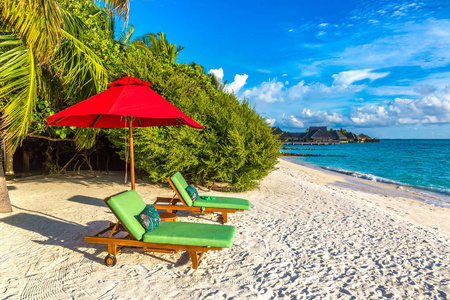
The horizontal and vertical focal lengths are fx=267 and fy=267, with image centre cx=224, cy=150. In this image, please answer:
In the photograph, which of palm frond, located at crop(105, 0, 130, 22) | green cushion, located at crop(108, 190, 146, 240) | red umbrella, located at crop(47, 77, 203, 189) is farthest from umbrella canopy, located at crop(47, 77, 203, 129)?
palm frond, located at crop(105, 0, 130, 22)

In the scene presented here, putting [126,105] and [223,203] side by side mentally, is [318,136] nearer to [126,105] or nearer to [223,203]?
[223,203]

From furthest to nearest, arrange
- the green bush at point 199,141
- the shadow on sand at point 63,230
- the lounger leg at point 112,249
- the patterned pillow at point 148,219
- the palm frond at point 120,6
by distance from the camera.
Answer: the green bush at point 199,141, the palm frond at point 120,6, the shadow on sand at point 63,230, the patterned pillow at point 148,219, the lounger leg at point 112,249

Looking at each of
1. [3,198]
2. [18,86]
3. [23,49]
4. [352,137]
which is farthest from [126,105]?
[352,137]

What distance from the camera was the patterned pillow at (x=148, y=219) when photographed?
3.79m

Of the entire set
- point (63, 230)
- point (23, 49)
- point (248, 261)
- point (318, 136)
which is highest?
point (23, 49)

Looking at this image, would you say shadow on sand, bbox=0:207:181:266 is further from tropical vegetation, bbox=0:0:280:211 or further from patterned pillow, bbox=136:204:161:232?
tropical vegetation, bbox=0:0:280:211

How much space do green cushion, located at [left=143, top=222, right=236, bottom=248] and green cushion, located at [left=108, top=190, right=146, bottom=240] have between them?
0.16 meters

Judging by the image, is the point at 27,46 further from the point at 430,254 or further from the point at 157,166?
the point at 430,254

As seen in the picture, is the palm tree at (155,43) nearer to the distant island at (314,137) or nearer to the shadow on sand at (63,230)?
the shadow on sand at (63,230)

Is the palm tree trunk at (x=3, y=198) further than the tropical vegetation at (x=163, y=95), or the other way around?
the tropical vegetation at (x=163, y=95)

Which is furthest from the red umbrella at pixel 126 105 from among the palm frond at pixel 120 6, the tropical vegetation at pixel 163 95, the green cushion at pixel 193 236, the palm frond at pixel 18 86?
the tropical vegetation at pixel 163 95

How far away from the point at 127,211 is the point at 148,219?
319 millimetres

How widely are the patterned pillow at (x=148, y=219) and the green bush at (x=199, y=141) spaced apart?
3.87 m

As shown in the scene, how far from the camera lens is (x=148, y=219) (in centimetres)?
387
